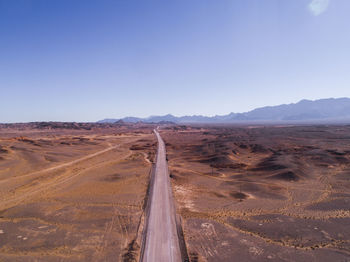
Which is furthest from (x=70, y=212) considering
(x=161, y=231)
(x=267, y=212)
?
(x=267, y=212)

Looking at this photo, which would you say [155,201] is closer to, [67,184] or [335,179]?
[67,184]

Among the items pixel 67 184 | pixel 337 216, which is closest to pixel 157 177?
pixel 67 184

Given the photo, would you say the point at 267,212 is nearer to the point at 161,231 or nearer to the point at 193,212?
the point at 193,212

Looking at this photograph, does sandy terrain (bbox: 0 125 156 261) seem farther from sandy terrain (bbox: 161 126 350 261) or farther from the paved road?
sandy terrain (bbox: 161 126 350 261)

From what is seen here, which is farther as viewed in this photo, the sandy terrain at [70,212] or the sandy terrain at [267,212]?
the sandy terrain at [267,212]

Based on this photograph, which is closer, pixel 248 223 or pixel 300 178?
pixel 248 223

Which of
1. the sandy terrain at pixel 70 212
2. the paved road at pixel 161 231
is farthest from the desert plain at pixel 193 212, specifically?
the paved road at pixel 161 231

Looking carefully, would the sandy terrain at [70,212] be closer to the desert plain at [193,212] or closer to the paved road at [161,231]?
the desert plain at [193,212]

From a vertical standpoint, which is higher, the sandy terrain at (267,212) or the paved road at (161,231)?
the paved road at (161,231)
